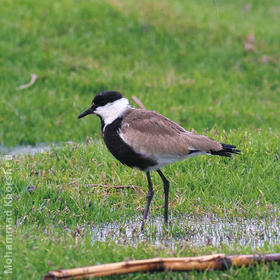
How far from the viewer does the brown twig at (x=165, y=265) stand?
4.15 metres

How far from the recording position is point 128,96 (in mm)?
10023

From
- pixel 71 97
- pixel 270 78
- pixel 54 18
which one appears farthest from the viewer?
→ pixel 54 18

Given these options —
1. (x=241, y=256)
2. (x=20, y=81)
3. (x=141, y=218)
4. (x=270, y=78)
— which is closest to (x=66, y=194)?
(x=141, y=218)

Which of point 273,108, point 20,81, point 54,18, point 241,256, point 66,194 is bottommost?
point 241,256

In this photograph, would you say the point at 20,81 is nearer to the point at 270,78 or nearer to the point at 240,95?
the point at 240,95

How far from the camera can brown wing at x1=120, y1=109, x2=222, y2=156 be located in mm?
5336

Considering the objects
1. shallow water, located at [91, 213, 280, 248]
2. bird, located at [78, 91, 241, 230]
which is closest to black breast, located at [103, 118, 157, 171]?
bird, located at [78, 91, 241, 230]

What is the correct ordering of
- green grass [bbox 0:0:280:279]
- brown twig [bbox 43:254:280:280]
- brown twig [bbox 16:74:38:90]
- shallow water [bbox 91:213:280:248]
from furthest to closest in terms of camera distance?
brown twig [bbox 16:74:38:90]
green grass [bbox 0:0:280:279]
shallow water [bbox 91:213:280:248]
brown twig [bbox 43:254:280:280]

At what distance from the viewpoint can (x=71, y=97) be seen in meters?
10.1

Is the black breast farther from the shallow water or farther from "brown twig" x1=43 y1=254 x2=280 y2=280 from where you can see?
"brown twig" x1=43 y1=254 x2=280 y2=280

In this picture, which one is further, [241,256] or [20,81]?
[20,81]

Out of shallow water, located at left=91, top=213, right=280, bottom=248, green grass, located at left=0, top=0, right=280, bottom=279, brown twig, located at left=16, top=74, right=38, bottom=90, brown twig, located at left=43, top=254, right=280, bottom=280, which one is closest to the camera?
brown twig, located at left=43, top=254, right=280, bottom=280

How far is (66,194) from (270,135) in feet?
10.4

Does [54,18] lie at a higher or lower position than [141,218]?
higher
